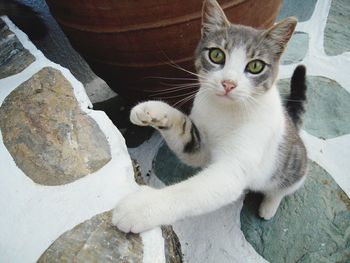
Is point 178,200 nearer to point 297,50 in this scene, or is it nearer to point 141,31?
point 141,31

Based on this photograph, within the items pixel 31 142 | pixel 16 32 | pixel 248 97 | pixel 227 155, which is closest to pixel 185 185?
pixel 227 155

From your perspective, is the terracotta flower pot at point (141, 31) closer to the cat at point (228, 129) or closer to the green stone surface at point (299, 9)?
the cat at point (228, 129)

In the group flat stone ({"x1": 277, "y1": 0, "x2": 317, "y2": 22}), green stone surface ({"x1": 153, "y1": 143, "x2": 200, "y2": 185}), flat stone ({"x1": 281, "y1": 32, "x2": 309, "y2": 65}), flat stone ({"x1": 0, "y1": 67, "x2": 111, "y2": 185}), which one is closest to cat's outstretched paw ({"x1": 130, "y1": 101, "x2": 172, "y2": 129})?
flat stone ({"x1": 0, "y1": 67, "x2": 111, "y2": 185})

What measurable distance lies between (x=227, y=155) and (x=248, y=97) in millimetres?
151

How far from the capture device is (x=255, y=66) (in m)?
0.87

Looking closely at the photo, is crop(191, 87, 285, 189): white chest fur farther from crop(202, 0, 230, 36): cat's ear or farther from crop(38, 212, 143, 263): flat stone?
crop(38, 212, 143, 263): flat stone

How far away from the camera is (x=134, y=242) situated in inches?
26.1

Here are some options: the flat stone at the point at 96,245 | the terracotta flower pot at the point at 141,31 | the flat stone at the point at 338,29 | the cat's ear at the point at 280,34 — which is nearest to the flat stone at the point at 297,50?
the flat stone at the point at 338,29

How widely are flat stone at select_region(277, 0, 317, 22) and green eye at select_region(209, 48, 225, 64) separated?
1134mm

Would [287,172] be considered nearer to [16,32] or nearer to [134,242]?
[134,242]

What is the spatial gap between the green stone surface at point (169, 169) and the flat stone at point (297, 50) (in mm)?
726

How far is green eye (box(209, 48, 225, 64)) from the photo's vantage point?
89 centimetres

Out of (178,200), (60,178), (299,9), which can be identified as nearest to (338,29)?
(299,9)

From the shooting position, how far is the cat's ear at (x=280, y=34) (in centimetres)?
87
